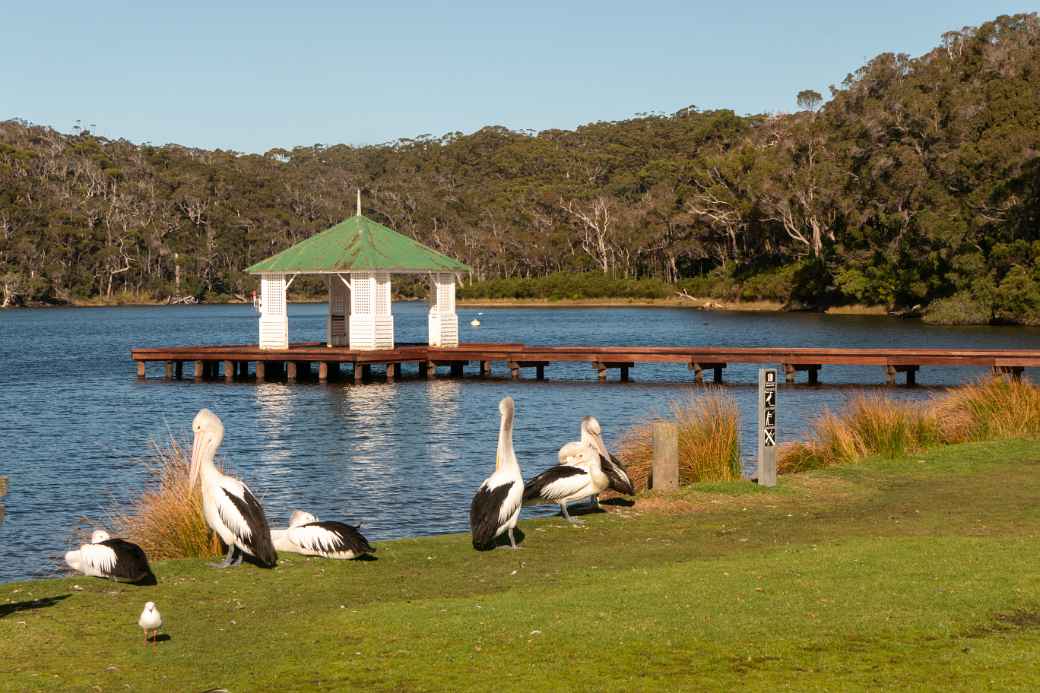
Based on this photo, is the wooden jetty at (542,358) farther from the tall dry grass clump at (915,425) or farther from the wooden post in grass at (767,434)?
the wooden post in grass at (767,434)

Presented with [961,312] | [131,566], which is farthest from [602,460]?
[961,312]

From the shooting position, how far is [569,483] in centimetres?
1368

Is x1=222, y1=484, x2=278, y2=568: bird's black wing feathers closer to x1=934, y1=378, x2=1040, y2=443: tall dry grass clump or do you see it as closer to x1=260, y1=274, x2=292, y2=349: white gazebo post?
x1=934, y1=378, x2=1040, y2=443: tall dry grass clump

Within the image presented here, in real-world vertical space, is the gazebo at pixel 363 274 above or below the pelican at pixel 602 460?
above

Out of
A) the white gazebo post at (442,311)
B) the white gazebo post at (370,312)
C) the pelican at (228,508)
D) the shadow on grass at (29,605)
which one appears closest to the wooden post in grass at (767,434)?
the pelican at (228,508)

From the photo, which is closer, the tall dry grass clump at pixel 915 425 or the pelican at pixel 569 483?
the pelican at pixel 569 483

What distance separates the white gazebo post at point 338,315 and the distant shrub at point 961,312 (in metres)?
Answer: 42.7

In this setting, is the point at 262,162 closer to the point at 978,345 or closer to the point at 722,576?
the point at 978,345

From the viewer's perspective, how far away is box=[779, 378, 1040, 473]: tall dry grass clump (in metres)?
18.7

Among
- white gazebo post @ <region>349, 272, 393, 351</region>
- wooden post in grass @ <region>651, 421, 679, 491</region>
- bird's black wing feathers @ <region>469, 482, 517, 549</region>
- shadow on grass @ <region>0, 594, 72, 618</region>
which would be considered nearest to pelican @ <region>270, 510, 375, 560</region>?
bird's black wing feathers @ <region>469, 482, 517, 549</region>

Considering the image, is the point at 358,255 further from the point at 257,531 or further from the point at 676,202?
the point at 676,202

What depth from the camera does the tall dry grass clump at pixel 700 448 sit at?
54.8 feet

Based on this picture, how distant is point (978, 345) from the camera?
58.5 m

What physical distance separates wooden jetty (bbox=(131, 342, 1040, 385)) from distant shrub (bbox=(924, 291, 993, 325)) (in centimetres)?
3172
